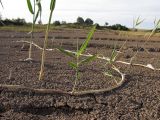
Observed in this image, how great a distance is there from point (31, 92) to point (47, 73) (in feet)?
2.18

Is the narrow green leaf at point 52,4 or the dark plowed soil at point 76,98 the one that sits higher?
the narrow green leaf at point 52,4

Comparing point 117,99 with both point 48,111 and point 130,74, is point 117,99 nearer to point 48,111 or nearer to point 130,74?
point 48,111

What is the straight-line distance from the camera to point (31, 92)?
2.83m

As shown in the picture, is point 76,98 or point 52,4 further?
point 52,4

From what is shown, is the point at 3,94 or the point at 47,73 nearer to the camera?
the point at 3,94

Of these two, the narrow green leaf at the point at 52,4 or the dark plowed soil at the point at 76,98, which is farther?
the narrow green leaf at the point at 52,4

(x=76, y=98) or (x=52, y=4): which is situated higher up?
(x=52, y=4)

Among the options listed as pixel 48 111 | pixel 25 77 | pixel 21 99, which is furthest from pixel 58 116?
pixel 25 77

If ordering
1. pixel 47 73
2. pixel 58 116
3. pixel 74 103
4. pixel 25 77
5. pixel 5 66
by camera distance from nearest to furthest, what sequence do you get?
pixel 58 116
pixel 74 103
pixel 25 77
pixel 47 73
pixel 5 66

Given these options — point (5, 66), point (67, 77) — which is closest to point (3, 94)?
point (67, 77)

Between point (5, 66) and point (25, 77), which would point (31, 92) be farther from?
point (5, 66)

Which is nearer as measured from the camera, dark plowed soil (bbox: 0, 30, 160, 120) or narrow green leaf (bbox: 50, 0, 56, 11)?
dark plowed soil (bbox: 0, 30, 160, 120)

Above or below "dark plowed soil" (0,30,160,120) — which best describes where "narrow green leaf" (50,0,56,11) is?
above

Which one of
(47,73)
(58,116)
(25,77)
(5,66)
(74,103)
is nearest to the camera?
(58,116)
